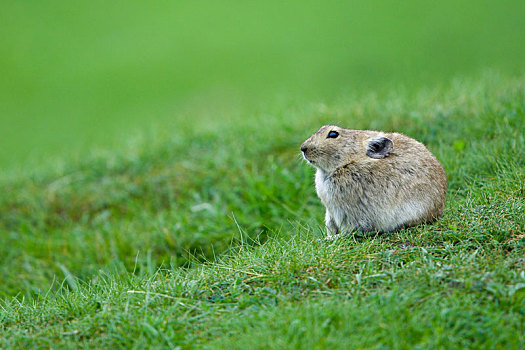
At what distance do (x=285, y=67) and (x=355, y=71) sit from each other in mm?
1826

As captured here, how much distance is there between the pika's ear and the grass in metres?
0.70

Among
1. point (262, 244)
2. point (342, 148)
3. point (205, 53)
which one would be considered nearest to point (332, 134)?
point (342, 148)

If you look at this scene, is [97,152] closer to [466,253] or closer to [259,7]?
[466,253]

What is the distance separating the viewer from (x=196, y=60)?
1538 cm

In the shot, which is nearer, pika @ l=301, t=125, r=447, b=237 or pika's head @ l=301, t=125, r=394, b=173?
pika @ l=301, t=125, r=447, b=237

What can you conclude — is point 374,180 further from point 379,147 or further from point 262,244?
point 262,244

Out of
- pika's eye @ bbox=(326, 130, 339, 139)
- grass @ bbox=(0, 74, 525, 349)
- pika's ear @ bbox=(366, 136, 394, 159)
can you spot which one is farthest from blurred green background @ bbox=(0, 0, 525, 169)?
pika's ear @ bbox=(366, 136, 394, 159)

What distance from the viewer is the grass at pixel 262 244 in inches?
141

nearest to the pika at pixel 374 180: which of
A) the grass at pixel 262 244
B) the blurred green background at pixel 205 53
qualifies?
the grass at pixel 262 244

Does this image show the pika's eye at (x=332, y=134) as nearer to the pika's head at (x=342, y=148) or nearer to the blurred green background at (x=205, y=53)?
the pika's head at (x=342, y=148)

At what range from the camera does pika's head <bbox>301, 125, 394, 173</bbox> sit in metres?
4.97

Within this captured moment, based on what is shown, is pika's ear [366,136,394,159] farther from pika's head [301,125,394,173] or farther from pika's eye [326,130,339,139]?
pika's eye [326,130,339,139]

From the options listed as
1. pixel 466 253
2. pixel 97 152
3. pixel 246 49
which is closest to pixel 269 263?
pixel 466 253

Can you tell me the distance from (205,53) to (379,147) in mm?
11178
